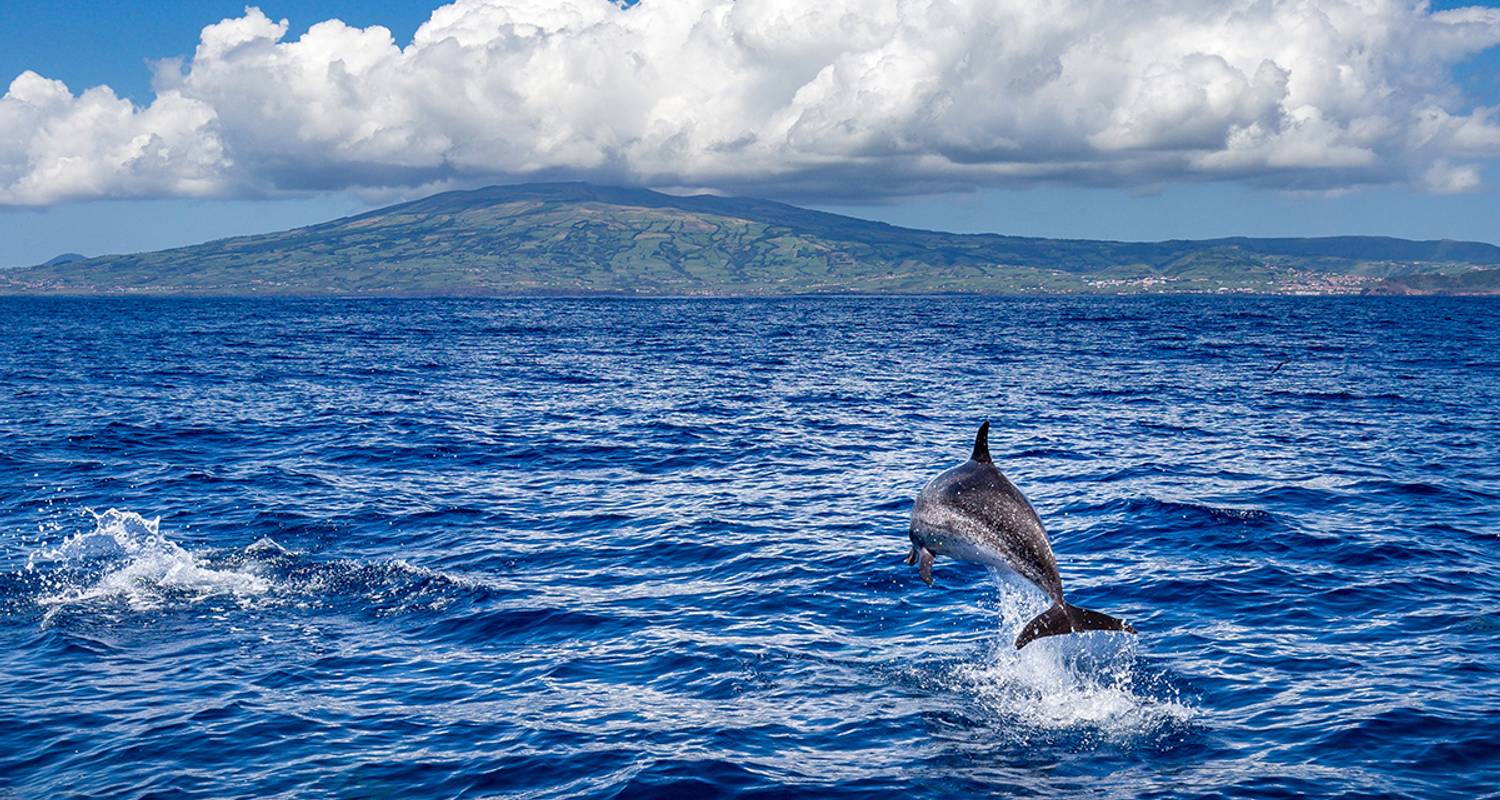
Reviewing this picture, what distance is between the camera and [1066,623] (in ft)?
43.5

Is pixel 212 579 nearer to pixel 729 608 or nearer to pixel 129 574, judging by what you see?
pixel 129 574

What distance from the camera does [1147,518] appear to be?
27125 mm

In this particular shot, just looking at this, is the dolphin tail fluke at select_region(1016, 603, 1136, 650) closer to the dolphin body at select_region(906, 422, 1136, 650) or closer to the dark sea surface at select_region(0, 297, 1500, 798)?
the dolphin body at select_region(906, 422, 1136, 650)

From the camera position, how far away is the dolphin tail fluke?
1302 centimetres

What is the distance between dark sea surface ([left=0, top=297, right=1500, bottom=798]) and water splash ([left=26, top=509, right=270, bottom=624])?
117mm

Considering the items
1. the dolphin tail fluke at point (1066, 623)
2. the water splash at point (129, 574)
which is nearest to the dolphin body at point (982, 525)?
the dolphin tail fluke at point (1066, 623)

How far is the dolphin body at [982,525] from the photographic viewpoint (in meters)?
14.5

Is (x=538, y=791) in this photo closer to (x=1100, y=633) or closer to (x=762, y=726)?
(x=762, y=726)

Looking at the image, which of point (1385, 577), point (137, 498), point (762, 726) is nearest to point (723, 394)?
point (137, 498)

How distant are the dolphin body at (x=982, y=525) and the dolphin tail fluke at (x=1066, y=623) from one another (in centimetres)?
45

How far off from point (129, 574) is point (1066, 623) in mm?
18826

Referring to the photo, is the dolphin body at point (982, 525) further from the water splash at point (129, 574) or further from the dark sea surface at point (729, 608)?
the water splash at point (129, 574)

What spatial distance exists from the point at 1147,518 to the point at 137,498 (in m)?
26.8

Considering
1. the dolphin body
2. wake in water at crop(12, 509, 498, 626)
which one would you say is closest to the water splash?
wake in water at crop(12, 509, 498, 626)
